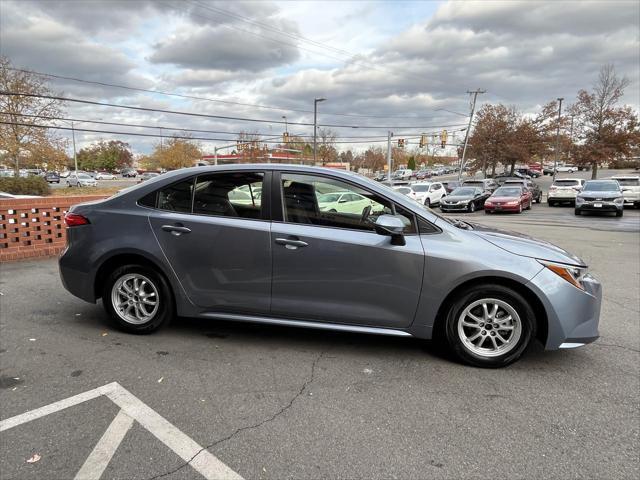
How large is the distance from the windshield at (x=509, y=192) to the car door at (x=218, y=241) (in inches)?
858

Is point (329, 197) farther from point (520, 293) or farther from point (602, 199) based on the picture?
point (602, 199)

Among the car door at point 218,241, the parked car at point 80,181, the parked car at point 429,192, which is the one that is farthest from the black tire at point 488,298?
the parked car at point 80,181

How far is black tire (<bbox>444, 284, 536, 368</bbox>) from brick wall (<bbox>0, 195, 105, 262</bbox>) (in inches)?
283

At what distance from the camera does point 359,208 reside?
3.72 meters

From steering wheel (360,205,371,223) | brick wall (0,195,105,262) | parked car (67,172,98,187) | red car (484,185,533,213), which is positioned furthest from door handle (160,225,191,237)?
parked car (67,172,98,187)

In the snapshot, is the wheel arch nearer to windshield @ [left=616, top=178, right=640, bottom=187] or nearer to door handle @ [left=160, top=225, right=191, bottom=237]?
door handle @ [left=160, top=225, right=191, bottom=237]

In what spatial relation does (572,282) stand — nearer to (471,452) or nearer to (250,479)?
(471,452)

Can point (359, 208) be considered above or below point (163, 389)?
above

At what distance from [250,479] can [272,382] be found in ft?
3.41

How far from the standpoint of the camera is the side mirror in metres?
3.40

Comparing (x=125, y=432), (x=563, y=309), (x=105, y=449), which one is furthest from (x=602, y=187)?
(x=105, y=449)

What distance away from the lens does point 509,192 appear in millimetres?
23141

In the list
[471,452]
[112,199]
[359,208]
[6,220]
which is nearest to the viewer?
[471,452]

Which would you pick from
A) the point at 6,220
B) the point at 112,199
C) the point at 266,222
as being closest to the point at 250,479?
the point at 266,222
